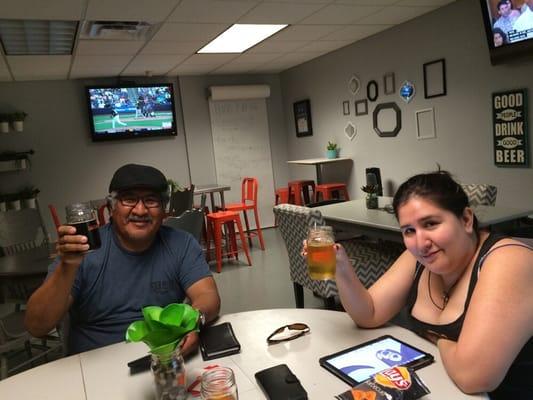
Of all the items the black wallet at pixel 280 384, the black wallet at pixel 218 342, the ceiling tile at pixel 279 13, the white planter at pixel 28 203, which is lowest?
the black wallet at pixel 280 384

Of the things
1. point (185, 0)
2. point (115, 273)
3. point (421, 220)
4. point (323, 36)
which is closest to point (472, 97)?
point (323, 36)

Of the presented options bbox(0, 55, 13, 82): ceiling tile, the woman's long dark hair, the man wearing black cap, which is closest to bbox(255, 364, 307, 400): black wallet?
the man wearing black cap

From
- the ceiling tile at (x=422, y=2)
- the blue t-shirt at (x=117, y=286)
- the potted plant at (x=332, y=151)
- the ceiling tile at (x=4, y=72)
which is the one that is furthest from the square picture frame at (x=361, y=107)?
the blue t-shirt at (x=117, y=286)

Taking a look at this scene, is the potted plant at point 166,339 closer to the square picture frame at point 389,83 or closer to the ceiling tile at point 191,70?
the square picture frame at point 389,83

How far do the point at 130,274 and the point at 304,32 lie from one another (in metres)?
3.61

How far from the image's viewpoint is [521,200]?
3723mm

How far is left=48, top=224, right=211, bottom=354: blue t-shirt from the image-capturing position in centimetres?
163

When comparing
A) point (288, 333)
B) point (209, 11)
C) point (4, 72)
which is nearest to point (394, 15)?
point (209, 11)

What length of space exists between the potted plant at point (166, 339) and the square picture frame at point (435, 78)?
392 cm

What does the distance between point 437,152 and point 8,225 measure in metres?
4.05

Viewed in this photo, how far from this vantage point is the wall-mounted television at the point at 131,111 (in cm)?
592

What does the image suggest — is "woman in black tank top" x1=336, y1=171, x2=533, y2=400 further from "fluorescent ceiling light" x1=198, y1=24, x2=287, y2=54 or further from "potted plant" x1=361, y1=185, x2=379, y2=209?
"fluorescent ceiling light" x1=198, y1=24, x2=287, y2=54

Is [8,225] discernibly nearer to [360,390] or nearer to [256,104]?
[360,390]

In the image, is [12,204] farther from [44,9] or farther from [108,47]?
[44,9]
